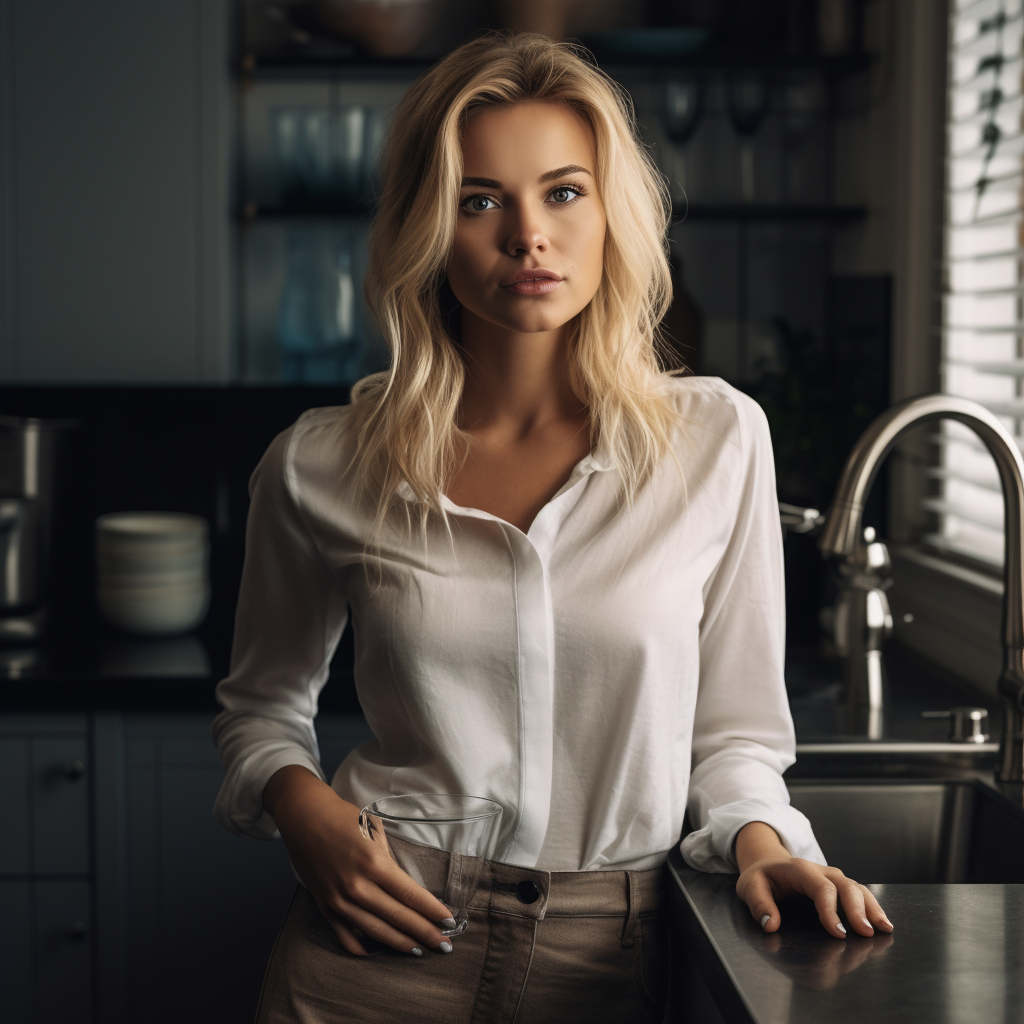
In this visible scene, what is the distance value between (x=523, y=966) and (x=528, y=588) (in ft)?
1.10

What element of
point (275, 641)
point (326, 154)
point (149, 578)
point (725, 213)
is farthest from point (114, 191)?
point (275, 641)

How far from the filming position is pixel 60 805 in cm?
196

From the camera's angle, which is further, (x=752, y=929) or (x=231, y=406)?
(x=231, y=406)

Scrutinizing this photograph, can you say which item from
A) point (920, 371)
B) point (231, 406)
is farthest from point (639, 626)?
point (231, 406)

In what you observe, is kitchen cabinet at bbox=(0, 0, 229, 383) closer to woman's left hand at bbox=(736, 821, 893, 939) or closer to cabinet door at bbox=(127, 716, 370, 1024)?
cabinet door at bbox=(127, 716, 370, 1024)

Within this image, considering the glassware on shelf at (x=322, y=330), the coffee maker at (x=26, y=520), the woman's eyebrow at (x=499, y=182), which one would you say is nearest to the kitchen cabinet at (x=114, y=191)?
the coffee maker at (x=26, y=520)

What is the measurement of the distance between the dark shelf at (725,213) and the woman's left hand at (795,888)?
1713mm

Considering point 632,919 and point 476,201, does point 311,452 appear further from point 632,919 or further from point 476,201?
point 632,919

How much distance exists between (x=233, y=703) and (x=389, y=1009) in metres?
0.38

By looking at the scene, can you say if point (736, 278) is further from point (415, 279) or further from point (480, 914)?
point (480, 914)

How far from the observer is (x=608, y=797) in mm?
1062

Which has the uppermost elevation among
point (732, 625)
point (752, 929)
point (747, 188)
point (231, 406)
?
point (747, 188)

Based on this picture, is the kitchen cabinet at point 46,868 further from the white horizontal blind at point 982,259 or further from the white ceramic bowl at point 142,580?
the white horizontal blind at point 982,259

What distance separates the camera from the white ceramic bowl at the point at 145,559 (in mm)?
2145
